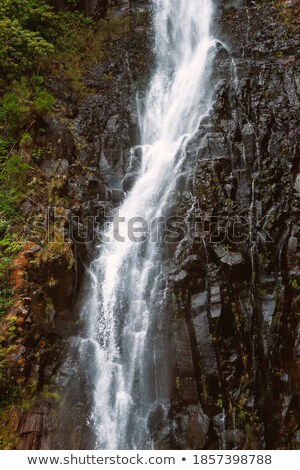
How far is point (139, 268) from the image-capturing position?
8.73 m


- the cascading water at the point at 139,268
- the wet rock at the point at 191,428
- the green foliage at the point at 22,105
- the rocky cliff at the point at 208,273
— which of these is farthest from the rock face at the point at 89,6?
the wet rock at the point at 191,428

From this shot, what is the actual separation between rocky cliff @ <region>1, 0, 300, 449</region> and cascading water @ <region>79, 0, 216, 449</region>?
0.31m

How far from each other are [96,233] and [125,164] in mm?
→ 2632

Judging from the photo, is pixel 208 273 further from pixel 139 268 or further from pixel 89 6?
pixel 89 6

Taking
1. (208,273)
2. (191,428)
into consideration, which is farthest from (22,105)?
(191,428)

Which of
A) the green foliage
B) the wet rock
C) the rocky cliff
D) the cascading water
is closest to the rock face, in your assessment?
the cascading water

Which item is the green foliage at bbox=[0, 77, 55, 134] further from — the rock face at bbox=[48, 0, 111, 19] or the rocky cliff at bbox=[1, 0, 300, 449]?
the rock face at bbox=[48, 0, 111, 19]

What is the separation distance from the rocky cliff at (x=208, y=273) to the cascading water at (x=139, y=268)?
1.01 ft

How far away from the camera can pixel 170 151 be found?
10750 millimetres

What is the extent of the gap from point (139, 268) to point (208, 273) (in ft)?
5.38

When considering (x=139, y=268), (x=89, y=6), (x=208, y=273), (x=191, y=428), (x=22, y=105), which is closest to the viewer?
(x=191, y=428)

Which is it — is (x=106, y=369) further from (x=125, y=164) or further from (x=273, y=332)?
(x=125, y=164)

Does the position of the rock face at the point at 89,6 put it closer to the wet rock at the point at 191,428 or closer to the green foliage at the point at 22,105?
the green foliage at the point at 22,105

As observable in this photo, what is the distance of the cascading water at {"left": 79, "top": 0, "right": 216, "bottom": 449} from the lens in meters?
7.30
